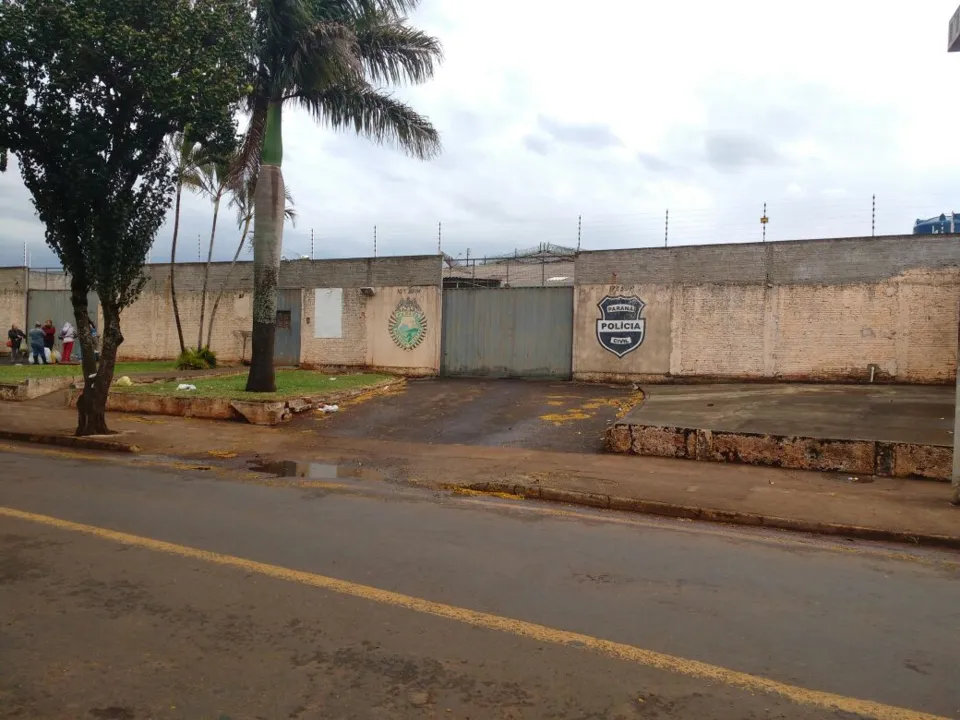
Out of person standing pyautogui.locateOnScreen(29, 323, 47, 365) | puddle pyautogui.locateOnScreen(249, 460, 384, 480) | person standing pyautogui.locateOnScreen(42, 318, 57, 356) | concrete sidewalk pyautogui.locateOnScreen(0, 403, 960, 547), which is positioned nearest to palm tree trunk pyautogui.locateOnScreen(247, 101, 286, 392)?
concrete sidewalk pyautogui.locateOnScreen(0, 403, 960, 547)

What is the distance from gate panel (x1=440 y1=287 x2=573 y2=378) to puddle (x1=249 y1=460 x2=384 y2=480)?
382 inches

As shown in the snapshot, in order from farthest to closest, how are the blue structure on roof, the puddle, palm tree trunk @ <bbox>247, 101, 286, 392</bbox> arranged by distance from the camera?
1. the blue structure on roof
2. palm tree trunk @ <bbox>247, 101, 286, 392</bbox>
3. the puddle

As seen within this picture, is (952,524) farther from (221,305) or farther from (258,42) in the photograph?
Result: (221,305)

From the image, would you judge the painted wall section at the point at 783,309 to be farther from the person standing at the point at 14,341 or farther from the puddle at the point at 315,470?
the person standing at the point at 14,341

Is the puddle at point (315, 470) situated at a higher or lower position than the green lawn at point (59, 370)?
lower

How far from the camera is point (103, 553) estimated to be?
5.10 m

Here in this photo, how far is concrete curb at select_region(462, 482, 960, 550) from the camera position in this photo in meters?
6.27

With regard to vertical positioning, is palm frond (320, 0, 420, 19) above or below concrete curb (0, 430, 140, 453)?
above

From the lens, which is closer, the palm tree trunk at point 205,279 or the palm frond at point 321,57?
the palm frond at point 321,57

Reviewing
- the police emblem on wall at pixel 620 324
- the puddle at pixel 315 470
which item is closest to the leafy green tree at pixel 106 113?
the puddle at pixel 315 470

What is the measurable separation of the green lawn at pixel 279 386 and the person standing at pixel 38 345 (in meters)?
7.53

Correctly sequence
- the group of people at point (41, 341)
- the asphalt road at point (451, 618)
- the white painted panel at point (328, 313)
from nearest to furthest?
the asphalt road at point (451, 618) → the white painted panel at point (328, 313) → the group of people at point (41, 341)

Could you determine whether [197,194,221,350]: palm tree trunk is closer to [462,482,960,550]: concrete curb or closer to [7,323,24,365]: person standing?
[7,323,24,365]: person standing

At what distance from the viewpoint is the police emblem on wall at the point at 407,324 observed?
19609 millimetres
